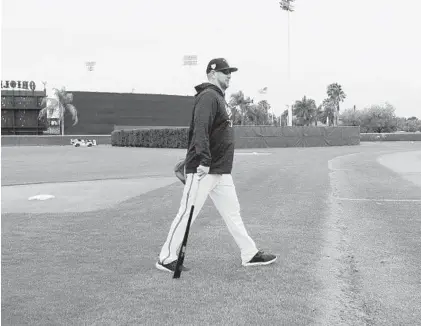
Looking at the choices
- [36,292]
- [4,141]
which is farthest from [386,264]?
[4,141]

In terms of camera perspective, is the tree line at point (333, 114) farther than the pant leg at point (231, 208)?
Yes

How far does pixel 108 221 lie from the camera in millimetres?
9188

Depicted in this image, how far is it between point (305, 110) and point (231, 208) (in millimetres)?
144863

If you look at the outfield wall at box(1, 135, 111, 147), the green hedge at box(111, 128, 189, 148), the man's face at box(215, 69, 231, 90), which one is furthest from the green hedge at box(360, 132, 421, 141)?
the man's face at box(215, 69, 231, 90)

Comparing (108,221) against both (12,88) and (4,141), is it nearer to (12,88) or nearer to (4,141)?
(4,141)

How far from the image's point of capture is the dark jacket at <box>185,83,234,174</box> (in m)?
5.39

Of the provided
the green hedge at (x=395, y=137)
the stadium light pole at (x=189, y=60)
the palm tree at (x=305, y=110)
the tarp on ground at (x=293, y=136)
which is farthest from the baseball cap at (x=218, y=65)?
the palm tree at (x=305, y=110)

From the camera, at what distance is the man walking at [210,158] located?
542 centimetres

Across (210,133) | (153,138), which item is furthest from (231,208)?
(153,138)

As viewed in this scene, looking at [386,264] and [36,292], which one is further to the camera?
[386,264]

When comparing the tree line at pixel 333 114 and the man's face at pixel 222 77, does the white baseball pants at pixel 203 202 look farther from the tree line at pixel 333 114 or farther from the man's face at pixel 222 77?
the tree line at pixel 333 114

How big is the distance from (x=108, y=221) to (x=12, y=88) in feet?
275

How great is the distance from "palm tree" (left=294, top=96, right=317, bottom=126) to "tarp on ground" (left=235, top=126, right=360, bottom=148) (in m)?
93.8

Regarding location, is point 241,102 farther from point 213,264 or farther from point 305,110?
point 213,264
